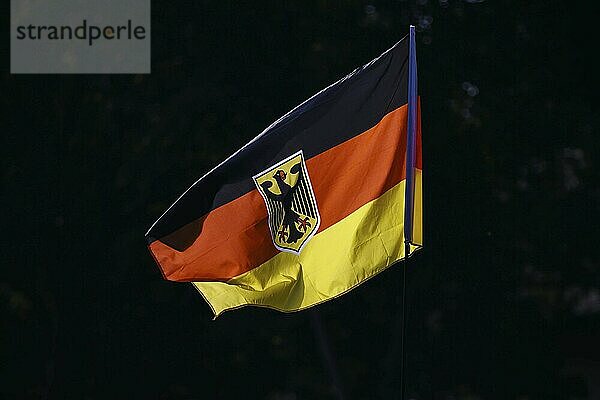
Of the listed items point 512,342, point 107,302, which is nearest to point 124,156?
point 107,302

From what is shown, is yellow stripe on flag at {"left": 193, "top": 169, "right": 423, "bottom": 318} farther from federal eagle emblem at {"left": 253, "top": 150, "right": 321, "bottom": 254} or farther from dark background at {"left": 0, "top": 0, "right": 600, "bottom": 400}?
dark background at {"left": 0, "top": 0, "right": 600, "bottom": 400}

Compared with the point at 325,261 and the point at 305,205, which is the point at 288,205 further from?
the point at 325,261

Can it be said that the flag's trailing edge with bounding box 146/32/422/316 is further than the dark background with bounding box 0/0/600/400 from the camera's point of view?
No

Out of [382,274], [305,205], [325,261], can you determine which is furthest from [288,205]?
[382,274]

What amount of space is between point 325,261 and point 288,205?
279mm

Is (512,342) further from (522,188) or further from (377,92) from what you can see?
(377,92)

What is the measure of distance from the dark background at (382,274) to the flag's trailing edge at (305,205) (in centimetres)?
250

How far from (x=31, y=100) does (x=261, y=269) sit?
3169 mm

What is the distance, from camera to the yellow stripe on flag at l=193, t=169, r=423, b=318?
4953 millimetres

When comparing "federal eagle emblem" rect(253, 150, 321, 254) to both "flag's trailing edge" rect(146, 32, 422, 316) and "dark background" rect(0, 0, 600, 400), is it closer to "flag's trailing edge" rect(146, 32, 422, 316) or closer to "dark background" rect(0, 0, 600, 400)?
"flag's trailing edge" rect(146, 32, 422, 316)

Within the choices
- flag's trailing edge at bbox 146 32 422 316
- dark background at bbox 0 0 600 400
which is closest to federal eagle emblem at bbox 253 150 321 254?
flag's trailing edge at bbox 146 32 422 316

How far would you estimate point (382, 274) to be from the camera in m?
7.58

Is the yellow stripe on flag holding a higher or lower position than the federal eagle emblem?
lower

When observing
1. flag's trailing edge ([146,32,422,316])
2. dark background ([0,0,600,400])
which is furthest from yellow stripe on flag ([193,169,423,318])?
dark background ([0,0,600,400])
